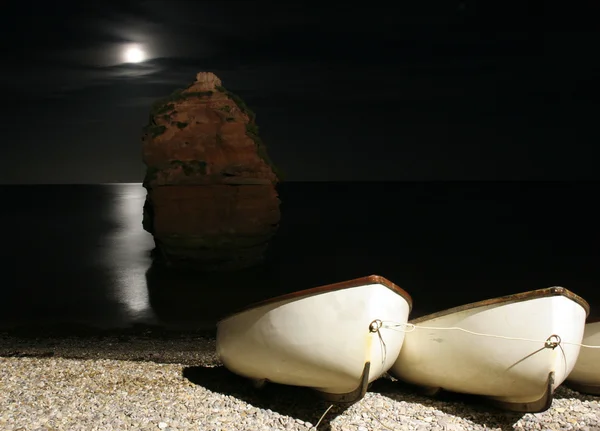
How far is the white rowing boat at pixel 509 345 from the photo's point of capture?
13.1 ft

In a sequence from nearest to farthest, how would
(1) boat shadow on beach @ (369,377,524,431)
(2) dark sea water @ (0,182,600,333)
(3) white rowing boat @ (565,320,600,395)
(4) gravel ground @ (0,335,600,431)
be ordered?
1. (4) gravel ground @ (0,335,600,431)
2. (1) boat shadow on beach @ (369,377,524,431)
3. (3) white rowing boat @ (565,320,600,395)
4. (2) dark sea water @ (0,182,600,333)

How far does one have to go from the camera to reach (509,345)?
4.05 metres

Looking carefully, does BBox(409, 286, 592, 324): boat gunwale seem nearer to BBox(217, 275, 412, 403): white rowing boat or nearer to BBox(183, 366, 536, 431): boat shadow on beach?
BBox(217, 275, 412, 403): white rowing boat

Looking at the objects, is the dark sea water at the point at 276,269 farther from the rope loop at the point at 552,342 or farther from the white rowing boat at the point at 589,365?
the rope loop at the point at 552,342

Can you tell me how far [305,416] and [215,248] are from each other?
10.9 meters

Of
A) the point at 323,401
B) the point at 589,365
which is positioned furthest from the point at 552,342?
the point at 323,401

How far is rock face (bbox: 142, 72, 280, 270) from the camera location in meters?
14.1

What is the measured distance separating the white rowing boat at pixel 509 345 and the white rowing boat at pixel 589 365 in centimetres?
75

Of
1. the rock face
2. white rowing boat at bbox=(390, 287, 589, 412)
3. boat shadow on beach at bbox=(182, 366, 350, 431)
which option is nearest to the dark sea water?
the rock face

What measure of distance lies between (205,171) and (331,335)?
10753 millimetres

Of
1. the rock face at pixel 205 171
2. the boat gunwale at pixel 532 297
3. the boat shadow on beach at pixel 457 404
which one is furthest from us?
the rock face at pixel 205 171

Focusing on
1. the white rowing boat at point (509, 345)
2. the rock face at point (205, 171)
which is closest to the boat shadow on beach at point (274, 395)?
the white rowing boat at point (509, 345)

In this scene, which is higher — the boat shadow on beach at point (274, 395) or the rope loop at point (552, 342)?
the rope loop at point (552, 342)

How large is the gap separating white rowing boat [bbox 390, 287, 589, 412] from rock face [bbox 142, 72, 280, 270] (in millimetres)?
10429
